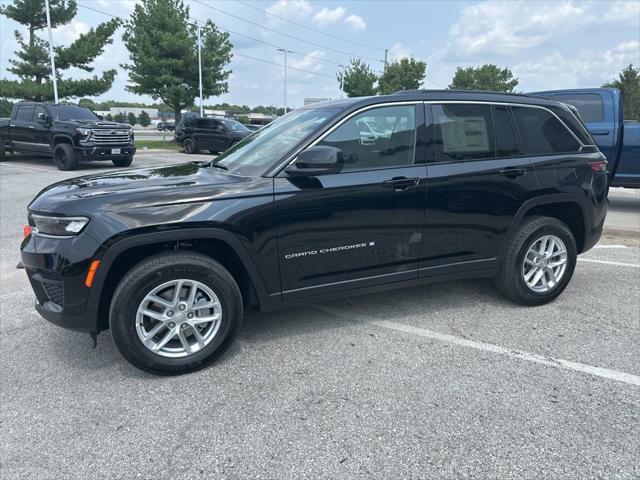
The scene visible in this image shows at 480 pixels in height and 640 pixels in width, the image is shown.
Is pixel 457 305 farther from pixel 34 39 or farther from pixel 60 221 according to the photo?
pixel 34 39

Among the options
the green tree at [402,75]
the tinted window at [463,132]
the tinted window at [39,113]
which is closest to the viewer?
the tinted window at [463,132]

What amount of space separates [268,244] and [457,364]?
1.53 m

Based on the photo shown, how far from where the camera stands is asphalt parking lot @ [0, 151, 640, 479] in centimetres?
229

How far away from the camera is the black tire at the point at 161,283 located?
2.87m

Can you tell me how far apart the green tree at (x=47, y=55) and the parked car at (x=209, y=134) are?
8.44 m

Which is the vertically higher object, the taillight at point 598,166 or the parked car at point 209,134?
the parked car at point 209,134

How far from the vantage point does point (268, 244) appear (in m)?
3.16

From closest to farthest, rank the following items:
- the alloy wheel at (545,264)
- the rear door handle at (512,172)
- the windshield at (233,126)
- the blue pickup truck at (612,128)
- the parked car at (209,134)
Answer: the rear door handle at (512,172)
the alloy wheel at (545,264)
the blue pickup truck at (612,128)
the parked car at (209,134)
the windshield at (233,126)

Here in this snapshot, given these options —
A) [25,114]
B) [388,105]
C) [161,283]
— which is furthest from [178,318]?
[25,114]

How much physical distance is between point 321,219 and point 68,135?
498 inches

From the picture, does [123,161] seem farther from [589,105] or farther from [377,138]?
[377,138]

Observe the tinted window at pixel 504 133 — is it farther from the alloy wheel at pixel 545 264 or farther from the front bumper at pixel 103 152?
the front bumper at pixel 103 152

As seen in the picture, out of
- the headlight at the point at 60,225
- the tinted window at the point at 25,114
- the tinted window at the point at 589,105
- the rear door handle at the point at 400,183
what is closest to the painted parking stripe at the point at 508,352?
the rear door handle at the point at 400,183

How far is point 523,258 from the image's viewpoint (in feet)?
13.3
